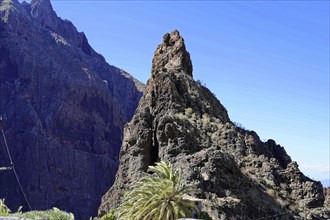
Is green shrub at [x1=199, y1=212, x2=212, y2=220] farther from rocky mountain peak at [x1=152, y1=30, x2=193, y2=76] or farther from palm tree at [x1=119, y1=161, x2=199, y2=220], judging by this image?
rocky mountain peak at [x1=152, y1=30, x2=193, y2=76]

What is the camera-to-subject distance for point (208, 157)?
5191 cm

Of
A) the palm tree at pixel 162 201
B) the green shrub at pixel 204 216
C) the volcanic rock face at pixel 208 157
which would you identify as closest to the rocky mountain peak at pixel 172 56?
the volcanic rock face at pixel 208 157

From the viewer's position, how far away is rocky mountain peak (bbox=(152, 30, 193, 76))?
7806 cm

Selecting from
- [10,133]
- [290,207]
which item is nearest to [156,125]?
[290,207]

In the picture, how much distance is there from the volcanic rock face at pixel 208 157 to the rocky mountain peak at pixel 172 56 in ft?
6.99

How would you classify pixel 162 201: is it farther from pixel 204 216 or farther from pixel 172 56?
pixel 172 56

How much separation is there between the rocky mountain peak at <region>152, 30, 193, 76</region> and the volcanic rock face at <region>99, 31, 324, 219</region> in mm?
2131

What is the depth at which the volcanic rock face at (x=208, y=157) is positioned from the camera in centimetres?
5028

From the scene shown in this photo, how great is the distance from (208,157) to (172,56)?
33.5 m

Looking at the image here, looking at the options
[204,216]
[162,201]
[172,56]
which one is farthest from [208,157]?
[172,56]

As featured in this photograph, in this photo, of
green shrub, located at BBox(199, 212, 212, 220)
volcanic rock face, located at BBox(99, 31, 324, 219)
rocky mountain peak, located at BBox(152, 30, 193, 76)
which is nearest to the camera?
green shrub, located at BBox(199, 212, 212, 220)

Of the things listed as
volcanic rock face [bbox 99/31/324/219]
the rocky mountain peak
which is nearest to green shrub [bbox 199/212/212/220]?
volcanic rock face [bbox 99/31/324/219]

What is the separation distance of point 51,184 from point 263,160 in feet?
485

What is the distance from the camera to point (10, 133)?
7771 inches
